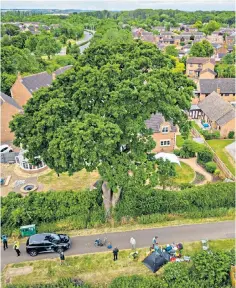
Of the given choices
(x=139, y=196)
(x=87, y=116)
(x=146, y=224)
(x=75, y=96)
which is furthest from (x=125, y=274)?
(x=75, y=96)

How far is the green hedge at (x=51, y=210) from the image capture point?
2544 cm

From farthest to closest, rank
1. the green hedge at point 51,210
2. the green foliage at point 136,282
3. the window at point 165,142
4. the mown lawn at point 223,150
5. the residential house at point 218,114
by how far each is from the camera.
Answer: the residential house at point 218,114
the window at point 165,142
the mown lawn at point 223,150
the green hedge at point 51,210
the green foliage at point 136,282

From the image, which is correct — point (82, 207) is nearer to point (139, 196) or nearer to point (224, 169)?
point (139, 196)

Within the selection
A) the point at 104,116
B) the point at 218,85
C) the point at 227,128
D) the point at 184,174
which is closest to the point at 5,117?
the point at 104,116

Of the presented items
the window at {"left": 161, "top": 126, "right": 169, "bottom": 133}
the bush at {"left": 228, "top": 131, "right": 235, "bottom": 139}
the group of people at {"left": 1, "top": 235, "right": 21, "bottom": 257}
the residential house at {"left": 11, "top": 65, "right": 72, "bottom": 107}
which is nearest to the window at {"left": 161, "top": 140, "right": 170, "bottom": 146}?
the window at {"left": 161, "top": 126, "right": 169, "bottom": 133}

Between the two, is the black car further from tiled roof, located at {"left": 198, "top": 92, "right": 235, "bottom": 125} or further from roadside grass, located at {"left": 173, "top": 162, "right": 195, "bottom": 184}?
tiled roof, located at {"left": 198, "top": 92, "right": 235, "bottom": 125}

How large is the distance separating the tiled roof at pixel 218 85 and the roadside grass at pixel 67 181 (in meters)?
33.6

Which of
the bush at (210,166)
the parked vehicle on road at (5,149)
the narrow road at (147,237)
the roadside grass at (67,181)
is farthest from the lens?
the parked vehicle on road at (5,149)

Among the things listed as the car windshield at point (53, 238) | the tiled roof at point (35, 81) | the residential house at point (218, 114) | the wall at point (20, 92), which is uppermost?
the tiled roof at point (35, 81)

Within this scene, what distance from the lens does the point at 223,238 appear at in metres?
24.9

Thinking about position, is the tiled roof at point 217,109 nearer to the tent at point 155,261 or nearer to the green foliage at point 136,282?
the tent at point 155,261

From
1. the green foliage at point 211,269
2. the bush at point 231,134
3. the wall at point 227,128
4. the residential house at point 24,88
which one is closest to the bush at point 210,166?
the bush at point 231,134

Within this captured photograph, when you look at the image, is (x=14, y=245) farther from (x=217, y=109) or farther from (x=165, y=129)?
(x=217, y=109)

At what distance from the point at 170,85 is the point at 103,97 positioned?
18.3 ft
